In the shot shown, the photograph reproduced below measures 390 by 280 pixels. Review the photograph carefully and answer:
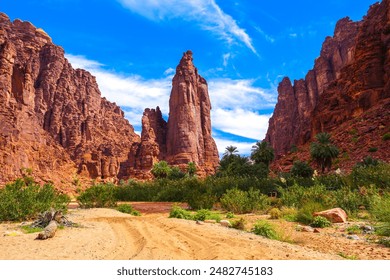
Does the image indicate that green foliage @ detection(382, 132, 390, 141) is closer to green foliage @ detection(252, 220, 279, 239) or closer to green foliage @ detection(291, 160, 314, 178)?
green foliage @ detection(291, 160, 314, 178)

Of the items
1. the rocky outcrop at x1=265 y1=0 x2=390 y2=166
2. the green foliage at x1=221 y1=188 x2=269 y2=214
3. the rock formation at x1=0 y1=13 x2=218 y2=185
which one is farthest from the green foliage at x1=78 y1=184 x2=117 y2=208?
the rocky outcrop at x1=265 y1=0 x2=390 y2=166

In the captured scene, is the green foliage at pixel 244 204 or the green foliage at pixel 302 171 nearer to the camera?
the green foliage at pixel 244 204

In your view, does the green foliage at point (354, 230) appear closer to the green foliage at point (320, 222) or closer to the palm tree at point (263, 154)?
the green foliage at point (320, 222)

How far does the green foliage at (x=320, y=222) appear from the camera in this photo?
12273 mm

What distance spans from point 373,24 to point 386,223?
83831 millimetres

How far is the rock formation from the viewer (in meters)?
105

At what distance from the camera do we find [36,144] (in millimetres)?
53188

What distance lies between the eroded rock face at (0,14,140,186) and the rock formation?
1.32ft

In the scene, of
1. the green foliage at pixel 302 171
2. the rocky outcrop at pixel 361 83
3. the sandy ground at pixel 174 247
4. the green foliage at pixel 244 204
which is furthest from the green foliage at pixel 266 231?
the rocky outcrop at pixel 361 83

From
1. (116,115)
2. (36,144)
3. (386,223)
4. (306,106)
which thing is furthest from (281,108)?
(386,223)

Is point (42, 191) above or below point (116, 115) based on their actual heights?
below

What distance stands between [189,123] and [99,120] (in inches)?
1943
